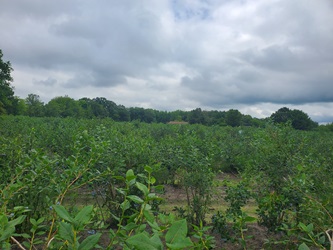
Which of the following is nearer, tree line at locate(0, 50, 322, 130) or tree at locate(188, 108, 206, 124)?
tree line at locate(0, 50, 322, 130)

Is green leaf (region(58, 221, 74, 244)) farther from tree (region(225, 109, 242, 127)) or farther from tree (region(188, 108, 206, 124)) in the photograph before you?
tree (region(188, 108, 206, 124))

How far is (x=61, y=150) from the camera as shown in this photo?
20.9 ft

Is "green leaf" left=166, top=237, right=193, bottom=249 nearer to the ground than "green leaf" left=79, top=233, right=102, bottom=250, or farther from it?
farther from it

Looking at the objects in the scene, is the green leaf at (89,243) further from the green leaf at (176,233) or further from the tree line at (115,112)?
the tree line at (115,112)

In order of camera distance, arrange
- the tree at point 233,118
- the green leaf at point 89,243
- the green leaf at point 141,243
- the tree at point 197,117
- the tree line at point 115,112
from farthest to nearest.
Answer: the tree at point 197,117 → the tree at point 233,118 → the tree line at point 115,112 → the green leaf at point 89,243 → the green leaf at point 141,243

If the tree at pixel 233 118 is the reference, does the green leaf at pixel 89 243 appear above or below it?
below

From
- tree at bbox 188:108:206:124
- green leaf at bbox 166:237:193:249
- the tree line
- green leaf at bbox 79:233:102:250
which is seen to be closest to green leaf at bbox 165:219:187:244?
green leaf at bbox 166:237:193:249

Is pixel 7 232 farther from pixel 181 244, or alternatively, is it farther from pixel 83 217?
pixel 181 244

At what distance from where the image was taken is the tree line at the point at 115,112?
2726 centimetres

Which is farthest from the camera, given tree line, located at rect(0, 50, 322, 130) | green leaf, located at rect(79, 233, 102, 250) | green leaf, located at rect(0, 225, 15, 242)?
tree line, located at rect(0, 50, 322, 130)

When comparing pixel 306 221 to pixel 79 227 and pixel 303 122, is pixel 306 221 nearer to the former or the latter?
pixel 79 227

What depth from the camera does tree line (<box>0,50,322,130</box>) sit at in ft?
89.4

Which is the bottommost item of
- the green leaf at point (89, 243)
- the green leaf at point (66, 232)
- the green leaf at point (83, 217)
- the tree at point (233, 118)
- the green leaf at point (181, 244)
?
the green leaf at point (89, 243)

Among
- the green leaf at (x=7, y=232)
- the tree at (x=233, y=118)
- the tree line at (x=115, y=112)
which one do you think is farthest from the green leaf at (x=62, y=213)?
the tree at (x=233, y=118)
